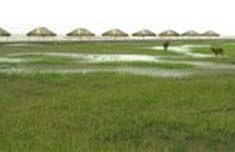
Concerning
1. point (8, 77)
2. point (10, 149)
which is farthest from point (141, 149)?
point (8, 77)

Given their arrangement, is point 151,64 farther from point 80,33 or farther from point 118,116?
point 80,33

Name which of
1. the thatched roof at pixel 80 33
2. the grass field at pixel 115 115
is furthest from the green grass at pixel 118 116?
the thatched roof at pixel 80 33

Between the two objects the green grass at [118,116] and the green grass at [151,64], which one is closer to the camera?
the green grass at [118,116]

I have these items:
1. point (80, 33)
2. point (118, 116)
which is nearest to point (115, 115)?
point (118, 116)

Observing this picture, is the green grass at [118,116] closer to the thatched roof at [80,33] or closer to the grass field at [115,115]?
the grass field at [115,115]

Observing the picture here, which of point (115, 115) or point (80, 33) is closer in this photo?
point (115, 115)

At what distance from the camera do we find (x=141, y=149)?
1058 cm

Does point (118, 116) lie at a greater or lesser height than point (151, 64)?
greater

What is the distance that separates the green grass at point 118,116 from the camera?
11.1m

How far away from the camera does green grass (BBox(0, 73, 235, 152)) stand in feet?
36.6

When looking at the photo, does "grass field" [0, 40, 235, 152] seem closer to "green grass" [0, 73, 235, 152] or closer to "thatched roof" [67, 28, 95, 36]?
"green grass" [0, 73, 235, 152]

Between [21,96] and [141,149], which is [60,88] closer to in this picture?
[21,96]

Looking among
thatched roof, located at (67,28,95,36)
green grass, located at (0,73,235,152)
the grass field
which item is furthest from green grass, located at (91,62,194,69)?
thatched roof, located at (67,28,95,36)

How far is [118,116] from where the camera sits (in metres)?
13.9
